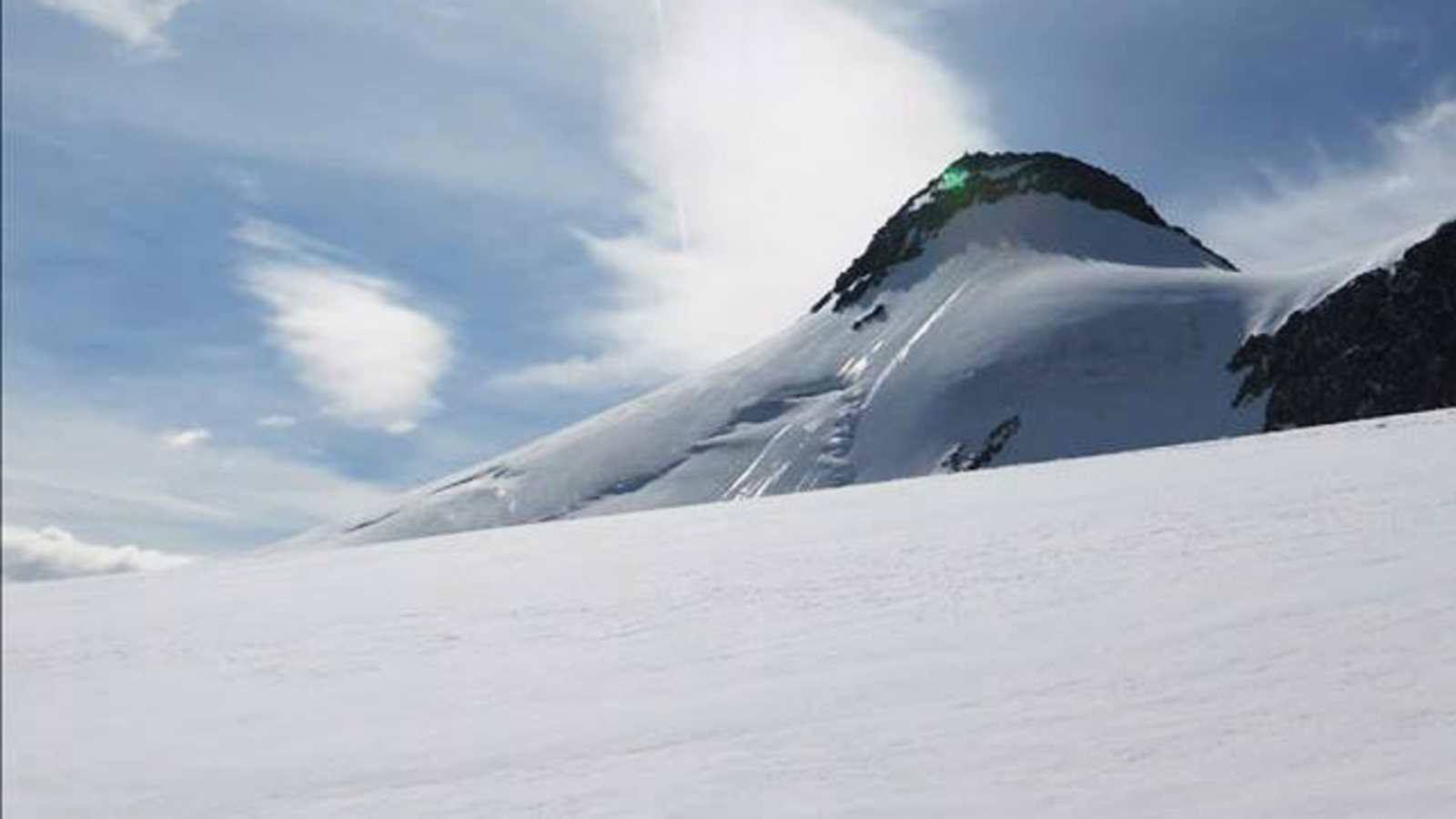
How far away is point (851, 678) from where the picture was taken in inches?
397

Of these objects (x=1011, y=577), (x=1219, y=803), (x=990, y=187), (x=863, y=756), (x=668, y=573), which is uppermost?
(x=990, y=187)

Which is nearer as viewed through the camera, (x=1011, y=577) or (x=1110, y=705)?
(x=1110, y=705)

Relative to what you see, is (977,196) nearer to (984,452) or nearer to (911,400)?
(911,400)

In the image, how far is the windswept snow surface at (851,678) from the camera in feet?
23.2

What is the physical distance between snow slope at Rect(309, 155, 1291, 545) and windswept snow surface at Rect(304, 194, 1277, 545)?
0.68 ft

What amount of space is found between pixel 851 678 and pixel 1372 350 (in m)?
110

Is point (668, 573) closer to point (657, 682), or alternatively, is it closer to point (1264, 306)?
point (657, 682)

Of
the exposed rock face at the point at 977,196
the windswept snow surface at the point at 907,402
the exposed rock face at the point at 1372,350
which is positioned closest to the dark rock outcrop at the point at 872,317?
the windswept snow surface at the point at 907,402

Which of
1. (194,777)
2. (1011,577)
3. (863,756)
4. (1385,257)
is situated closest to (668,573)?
(1011,577)

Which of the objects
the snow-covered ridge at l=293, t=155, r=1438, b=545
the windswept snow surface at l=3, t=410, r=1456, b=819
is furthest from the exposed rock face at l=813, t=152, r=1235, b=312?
the windswept snow surface at l=3, t=410, r=1456, b=819

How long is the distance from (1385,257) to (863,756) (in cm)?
12273

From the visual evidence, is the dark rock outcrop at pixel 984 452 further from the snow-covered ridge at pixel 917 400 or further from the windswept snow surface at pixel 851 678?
the windswept snow surface at pixel 851 678

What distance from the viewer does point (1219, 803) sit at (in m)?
6.12

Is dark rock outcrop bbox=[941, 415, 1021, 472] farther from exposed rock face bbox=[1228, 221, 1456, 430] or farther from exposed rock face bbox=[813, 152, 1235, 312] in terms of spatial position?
exposed rock face bbox=[813, 152, 1235, 312]
